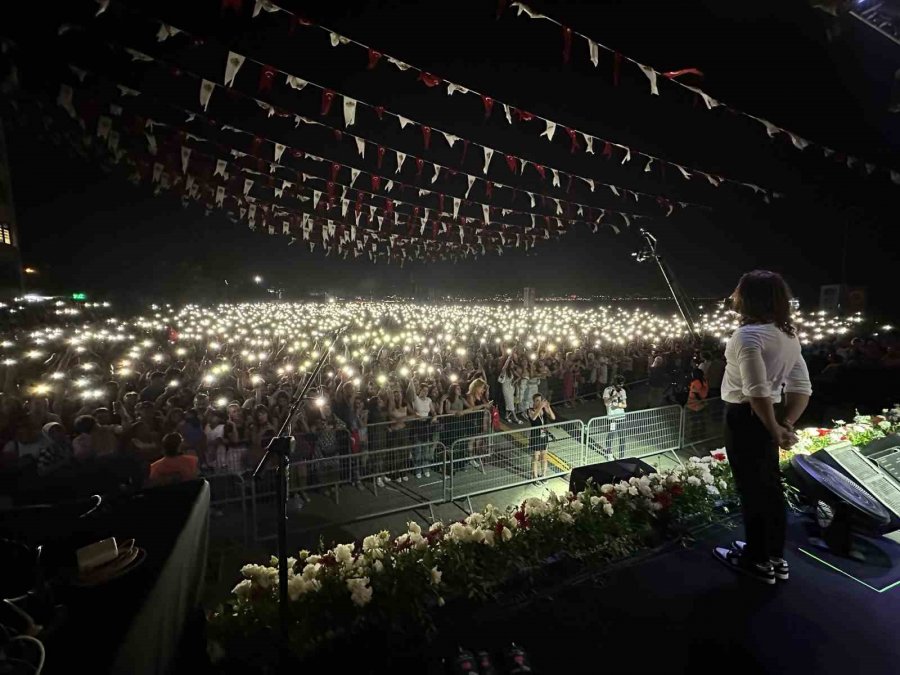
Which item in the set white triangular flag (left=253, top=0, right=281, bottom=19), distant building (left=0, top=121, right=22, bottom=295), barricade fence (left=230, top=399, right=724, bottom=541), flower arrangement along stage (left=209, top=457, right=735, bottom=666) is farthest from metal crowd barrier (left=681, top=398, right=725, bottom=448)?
distant building (left=0, top=121, right=22, bottom=295)

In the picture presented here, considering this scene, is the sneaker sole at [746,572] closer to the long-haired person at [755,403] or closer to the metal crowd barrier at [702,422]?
the long-haired person at [755,403]

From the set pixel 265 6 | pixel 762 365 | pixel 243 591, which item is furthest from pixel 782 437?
pixel 265 6

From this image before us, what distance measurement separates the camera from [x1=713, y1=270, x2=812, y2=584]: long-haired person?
9.52ft

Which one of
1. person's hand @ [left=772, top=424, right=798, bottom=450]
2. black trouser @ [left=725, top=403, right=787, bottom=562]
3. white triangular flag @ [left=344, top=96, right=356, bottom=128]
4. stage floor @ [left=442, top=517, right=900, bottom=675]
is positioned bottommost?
stage floor @ [left=442, top=517, right=900, bottom=675]

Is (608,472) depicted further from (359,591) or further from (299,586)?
(299,586)

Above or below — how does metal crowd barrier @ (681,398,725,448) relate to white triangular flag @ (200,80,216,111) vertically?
below

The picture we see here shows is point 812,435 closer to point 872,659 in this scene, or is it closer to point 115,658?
point 872,659

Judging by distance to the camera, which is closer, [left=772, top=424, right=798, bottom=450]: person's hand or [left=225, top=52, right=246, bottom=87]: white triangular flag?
[left=772, top=424, right=798, bottom=450]: person's hand

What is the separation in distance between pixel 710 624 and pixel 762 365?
1.69 meters

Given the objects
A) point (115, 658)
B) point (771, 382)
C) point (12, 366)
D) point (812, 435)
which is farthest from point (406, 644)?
point (12, 366)

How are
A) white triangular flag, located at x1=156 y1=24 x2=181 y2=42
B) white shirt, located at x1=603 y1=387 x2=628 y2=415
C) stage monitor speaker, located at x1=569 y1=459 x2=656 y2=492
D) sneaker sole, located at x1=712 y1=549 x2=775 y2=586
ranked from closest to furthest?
sneaker sole, located at x1=712 y1=549 x2=775 y2=586 < stage monitor speaker, located at x1=569 y1=459 x2=656 y2=492 < white triangular flag, located at x1=156 y1=24 x2=181 y2=42 < white shirt, located at x1=603 y1=387 x2=628 y2=415

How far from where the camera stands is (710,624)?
2764 millimetres

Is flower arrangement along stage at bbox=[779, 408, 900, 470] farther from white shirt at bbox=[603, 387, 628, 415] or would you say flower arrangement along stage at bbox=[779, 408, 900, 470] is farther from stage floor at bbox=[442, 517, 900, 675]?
white shirt at bbox=[603, 387, 628, 415]

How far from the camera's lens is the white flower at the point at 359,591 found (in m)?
2.60
